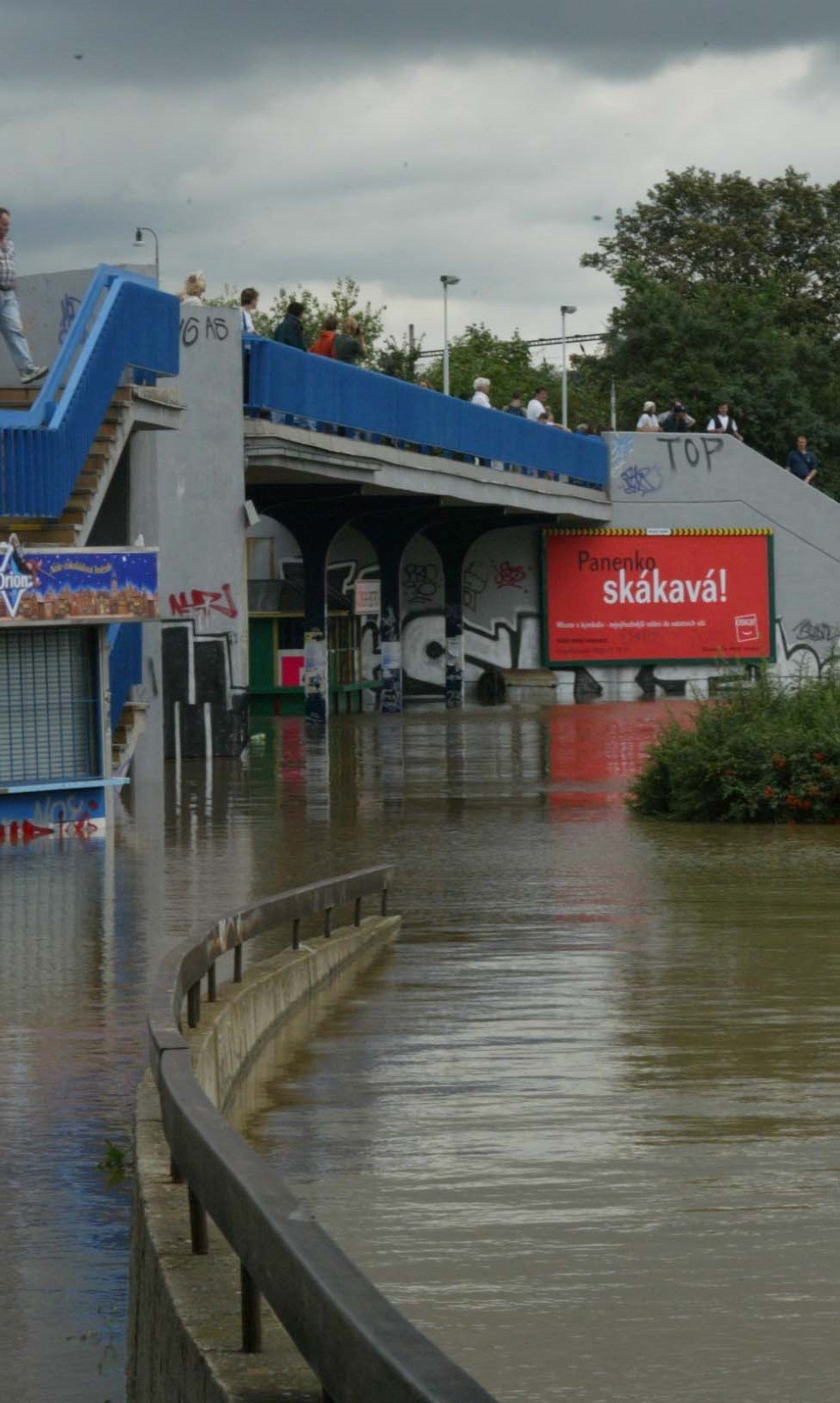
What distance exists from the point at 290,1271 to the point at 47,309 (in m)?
23.7

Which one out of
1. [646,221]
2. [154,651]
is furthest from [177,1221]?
[646,221]

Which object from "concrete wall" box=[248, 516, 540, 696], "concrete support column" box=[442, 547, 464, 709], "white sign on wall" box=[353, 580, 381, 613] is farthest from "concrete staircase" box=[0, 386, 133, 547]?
"concrete wall" box=[248, 516, 540, 696]

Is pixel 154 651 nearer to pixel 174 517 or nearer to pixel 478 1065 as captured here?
pixel 174 517

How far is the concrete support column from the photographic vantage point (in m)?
50.8

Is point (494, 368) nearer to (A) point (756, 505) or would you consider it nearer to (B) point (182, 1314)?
(A) point (756, 505)

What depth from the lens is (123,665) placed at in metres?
23.2

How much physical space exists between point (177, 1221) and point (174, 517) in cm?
2711

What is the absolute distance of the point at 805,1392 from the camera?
17.5 feet

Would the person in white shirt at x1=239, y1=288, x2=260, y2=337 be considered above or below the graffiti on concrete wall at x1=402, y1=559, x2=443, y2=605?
above

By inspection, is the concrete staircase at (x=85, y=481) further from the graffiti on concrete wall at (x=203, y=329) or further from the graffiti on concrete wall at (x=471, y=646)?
the graffiti on concrete wall at (x=471, y=646)

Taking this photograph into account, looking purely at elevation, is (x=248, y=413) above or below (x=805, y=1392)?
above

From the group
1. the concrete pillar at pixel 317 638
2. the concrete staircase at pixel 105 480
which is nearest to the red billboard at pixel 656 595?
the concrete pillar at pixel 317 638

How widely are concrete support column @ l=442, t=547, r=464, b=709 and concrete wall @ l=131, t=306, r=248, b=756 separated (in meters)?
18.4

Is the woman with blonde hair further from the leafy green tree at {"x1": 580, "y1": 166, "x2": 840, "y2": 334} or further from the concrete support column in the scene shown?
the leafy green tree at {"x1": 580, "y1": 166, "x2": 840, "y2": 334}
